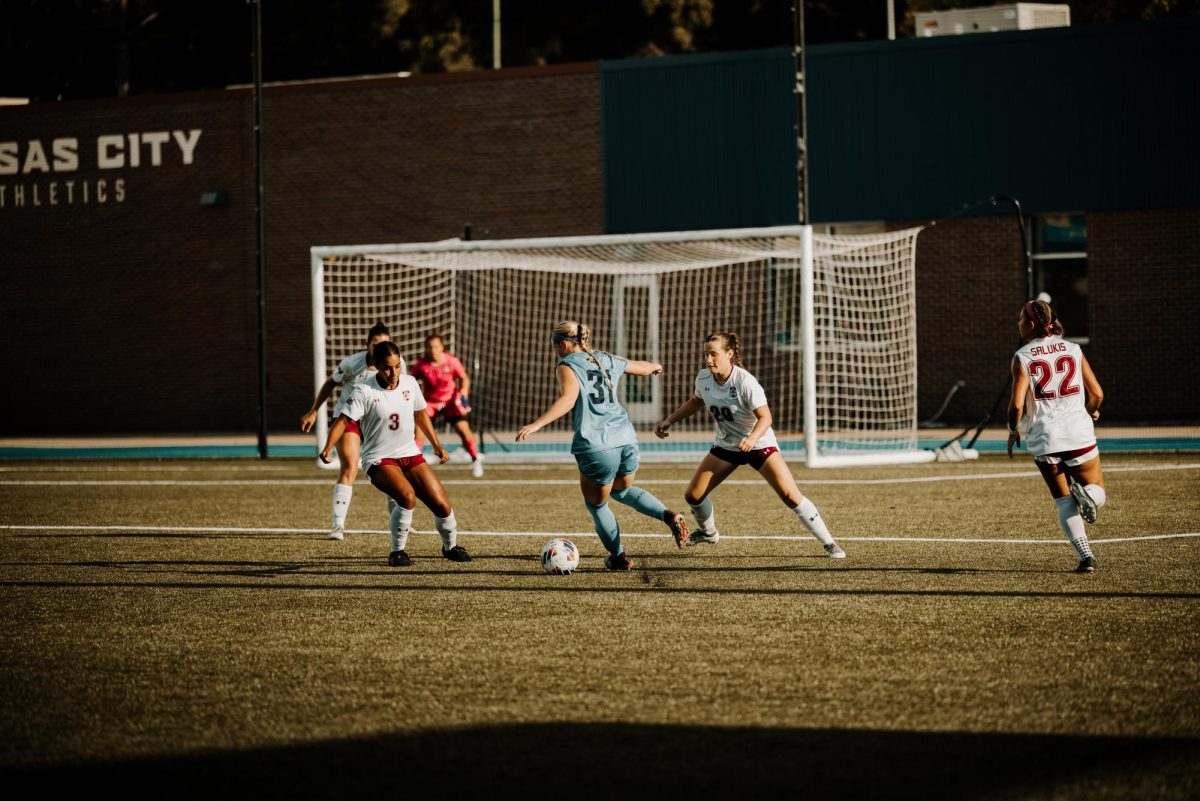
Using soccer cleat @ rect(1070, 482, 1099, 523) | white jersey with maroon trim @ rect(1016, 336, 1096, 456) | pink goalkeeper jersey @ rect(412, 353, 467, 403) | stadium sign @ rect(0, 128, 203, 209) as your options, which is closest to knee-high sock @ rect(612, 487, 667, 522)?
white jersey with maroon trim @ rect(1016, 336, 1096, 456)

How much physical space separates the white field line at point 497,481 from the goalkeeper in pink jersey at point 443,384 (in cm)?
71

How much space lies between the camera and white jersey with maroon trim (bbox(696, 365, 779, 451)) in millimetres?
10258

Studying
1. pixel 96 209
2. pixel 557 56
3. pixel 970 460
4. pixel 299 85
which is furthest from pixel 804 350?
pixel 557 56

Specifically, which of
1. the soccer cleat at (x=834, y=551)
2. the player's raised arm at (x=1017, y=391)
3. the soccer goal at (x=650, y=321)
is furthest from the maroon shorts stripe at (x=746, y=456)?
the soccer goal at (x=650, y=321)

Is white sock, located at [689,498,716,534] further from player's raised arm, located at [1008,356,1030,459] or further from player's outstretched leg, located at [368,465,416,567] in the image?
player's raised arm, located at [1008,356,1030,459]

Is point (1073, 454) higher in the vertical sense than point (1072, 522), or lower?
higher

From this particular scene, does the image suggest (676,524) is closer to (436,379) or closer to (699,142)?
(436,379)

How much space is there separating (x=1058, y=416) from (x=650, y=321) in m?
16.6

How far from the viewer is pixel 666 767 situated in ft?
17.1

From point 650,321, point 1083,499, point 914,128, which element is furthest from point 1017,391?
point 914,128

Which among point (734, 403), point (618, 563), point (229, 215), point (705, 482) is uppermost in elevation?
point (229, 215)

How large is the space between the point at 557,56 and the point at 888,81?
18.0m

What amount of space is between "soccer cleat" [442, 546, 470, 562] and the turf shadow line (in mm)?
492

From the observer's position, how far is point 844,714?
19.4 feet
